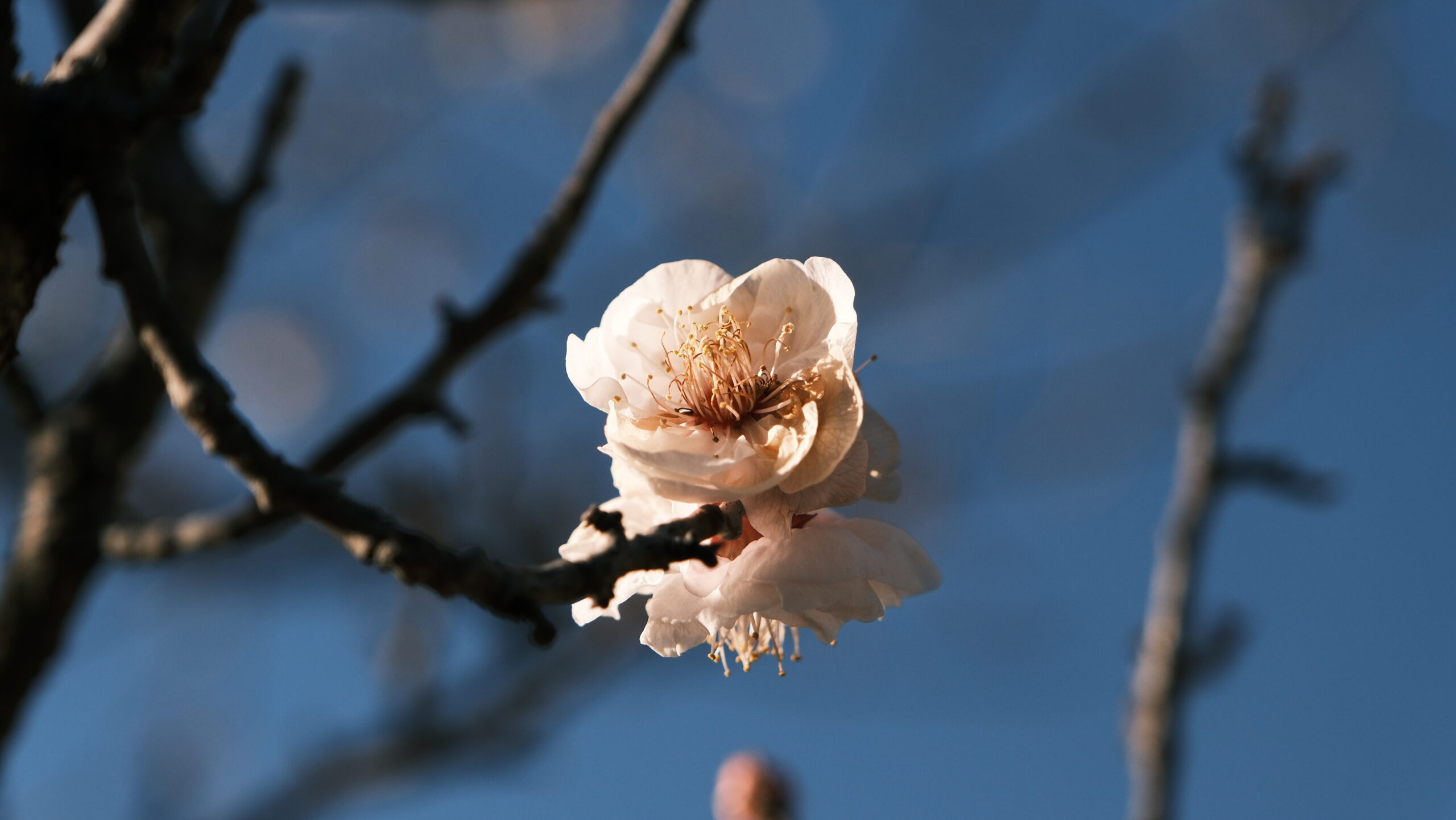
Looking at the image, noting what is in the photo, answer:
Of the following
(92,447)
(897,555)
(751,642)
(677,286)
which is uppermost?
(677,286)

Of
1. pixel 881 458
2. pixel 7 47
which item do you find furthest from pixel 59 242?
pixel 881 458

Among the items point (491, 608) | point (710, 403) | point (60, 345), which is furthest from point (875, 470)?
point (60, 345)

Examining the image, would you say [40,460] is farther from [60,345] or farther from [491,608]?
[60,345]

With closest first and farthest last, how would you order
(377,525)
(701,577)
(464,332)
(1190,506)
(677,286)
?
(377,525) < (701,577) < (677,286) < (464,332) < (1190,506)

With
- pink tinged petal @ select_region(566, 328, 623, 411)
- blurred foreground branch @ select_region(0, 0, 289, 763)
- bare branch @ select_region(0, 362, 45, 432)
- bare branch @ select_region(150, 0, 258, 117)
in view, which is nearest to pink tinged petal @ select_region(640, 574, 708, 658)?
pink tinged petal @ select_region(566, 328, 623, 411)

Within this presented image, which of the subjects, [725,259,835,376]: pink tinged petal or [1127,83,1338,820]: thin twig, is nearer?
[725,259,835,376]: pink tinged petal

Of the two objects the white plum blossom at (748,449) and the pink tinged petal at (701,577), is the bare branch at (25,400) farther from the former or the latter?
the pink tinged petal at (701,577)

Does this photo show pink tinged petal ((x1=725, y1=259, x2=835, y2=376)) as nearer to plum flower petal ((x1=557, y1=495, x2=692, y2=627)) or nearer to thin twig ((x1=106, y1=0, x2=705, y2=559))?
plum flower petal ((x1=557, y1=495, x2=692, y2=627))

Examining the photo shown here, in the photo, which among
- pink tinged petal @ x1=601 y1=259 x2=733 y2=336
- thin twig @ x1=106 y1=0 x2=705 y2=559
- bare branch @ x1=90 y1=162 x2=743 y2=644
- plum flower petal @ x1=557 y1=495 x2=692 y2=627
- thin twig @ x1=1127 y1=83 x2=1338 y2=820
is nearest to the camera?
bare branch @ x1=90 y1=162 x2=743 y2=644

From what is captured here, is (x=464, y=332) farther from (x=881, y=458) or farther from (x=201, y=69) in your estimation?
(x=881, y=458)
